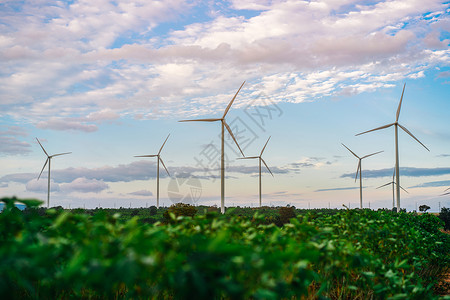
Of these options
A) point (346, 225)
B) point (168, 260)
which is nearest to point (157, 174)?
point (346, 225)

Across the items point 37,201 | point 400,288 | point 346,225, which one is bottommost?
point 400,288

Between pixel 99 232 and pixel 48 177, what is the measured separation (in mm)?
57765

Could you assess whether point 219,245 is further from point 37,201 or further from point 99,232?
point 37,201

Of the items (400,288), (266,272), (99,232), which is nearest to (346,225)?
(400,288)

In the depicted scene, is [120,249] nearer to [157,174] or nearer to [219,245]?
[219,245]

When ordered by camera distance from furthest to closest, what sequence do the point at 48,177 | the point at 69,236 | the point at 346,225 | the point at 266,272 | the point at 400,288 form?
the point at 48,177
the point at 346,225
the point at 400,288
the point at 69,236
the point at 266,272

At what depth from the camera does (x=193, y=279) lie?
2.79m

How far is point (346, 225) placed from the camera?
7.18 meters

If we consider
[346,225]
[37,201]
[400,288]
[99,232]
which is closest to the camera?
[99,232]

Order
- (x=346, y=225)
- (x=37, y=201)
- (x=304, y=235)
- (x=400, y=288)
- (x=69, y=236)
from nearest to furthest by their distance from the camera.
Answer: (x=69, y=236) → (x=37, y=201) → (x=304, y=235) → (x=400, y=288) → (x=346, y=225)

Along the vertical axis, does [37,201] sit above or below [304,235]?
above

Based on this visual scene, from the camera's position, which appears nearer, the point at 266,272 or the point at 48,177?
the point at 266,272

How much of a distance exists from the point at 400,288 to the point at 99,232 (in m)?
4.75

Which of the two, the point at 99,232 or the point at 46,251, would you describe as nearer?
the point at 46,251
